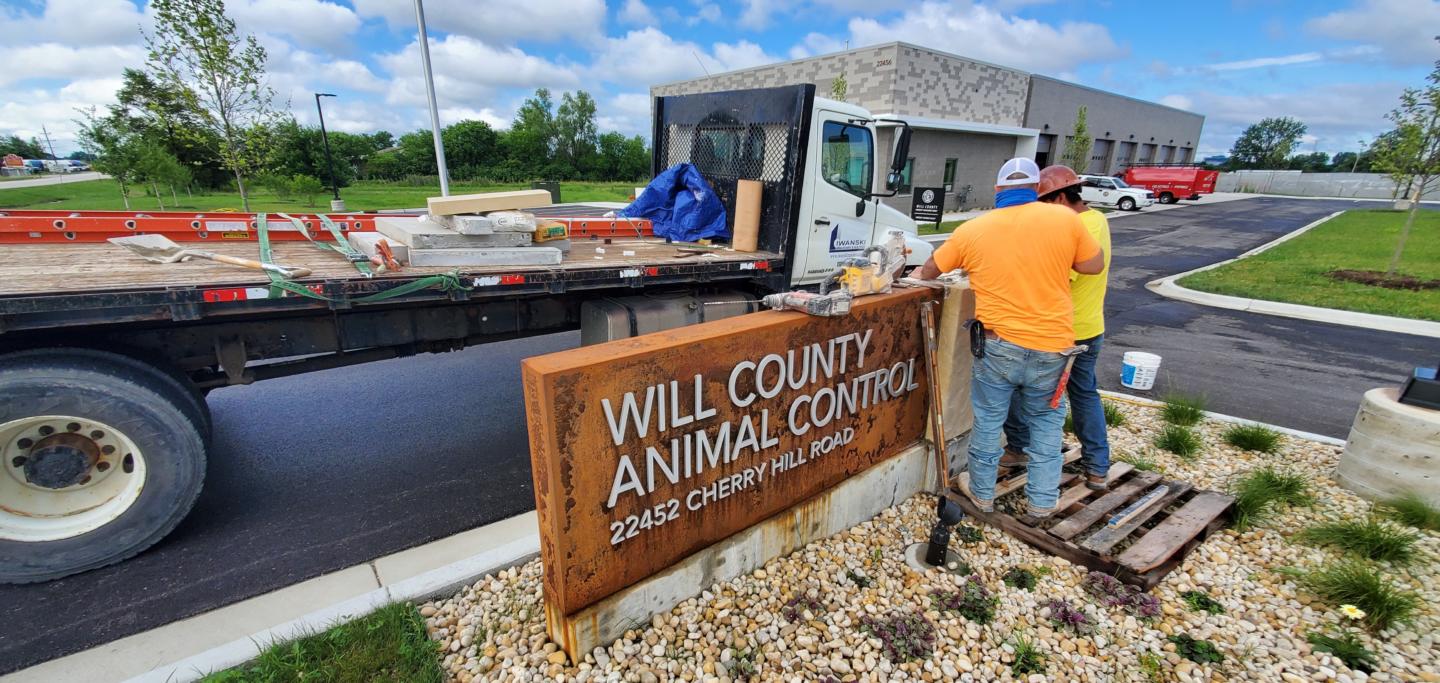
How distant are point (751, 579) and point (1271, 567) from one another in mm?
2717

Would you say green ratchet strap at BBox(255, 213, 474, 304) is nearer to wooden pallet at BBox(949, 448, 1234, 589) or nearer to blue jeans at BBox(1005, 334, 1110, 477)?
wooden pallet at BBox(949, 448, 1234, 589)

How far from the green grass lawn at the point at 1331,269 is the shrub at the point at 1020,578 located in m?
10.1

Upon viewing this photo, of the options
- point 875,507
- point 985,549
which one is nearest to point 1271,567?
point 985,549

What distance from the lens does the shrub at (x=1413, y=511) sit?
331cm

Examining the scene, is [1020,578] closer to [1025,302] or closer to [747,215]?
[1025,302]

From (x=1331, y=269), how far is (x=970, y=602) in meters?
15.2

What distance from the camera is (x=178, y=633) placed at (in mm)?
2637

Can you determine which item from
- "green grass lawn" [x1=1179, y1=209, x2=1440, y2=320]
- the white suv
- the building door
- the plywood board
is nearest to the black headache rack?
the plywood board

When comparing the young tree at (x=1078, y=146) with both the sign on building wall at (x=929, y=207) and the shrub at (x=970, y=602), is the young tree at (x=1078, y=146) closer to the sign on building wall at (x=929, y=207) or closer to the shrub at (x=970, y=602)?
the sign on building wall at (x=929, y=207)

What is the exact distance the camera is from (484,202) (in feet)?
14.3

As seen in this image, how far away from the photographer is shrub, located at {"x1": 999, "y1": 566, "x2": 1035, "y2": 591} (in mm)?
2904

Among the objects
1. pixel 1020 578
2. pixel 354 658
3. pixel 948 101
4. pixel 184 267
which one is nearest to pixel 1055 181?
pixel 1020 578

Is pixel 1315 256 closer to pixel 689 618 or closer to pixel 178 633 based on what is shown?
pixel 689 618

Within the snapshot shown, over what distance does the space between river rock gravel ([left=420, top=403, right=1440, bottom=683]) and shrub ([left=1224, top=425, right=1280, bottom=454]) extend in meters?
1.18
